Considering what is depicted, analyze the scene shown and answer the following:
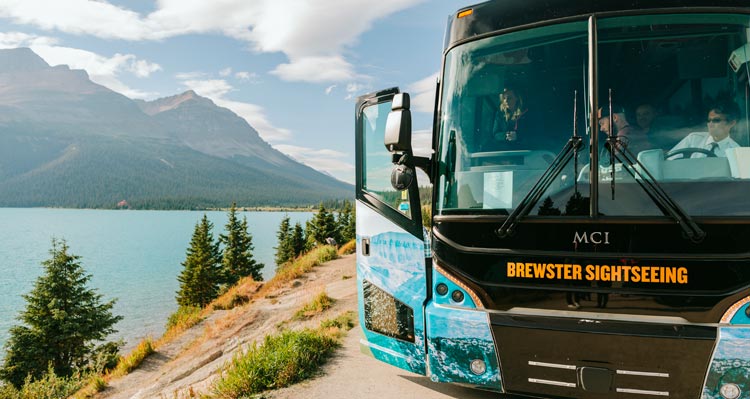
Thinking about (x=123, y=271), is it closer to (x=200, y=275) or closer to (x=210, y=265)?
(x=210, y=265)

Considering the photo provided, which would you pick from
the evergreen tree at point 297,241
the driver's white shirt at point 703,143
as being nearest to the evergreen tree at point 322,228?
the evergreen tree at point 297,241

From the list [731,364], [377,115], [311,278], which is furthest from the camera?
[311,278]

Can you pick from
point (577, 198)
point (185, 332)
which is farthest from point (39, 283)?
point (577, 198)

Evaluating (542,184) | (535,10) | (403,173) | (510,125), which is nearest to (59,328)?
(403,173)

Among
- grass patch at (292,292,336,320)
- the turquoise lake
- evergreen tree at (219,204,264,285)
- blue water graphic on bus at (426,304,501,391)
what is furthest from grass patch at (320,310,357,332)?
evergreen tree at (219,204,264,285)

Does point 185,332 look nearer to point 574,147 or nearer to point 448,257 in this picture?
point 448,257

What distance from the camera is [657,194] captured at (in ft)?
10.6

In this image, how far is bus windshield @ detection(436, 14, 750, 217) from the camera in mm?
3352

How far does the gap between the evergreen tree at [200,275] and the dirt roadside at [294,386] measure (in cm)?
2956

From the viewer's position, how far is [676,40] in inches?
144

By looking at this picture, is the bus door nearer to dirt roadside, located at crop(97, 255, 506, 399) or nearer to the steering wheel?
dirt roadside, located at crop(97, 255, 506, 399)

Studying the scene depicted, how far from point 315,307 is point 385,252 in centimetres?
648

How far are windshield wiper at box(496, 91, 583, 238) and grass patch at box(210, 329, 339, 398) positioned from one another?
9.96 feet

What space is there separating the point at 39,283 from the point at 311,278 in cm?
1868
